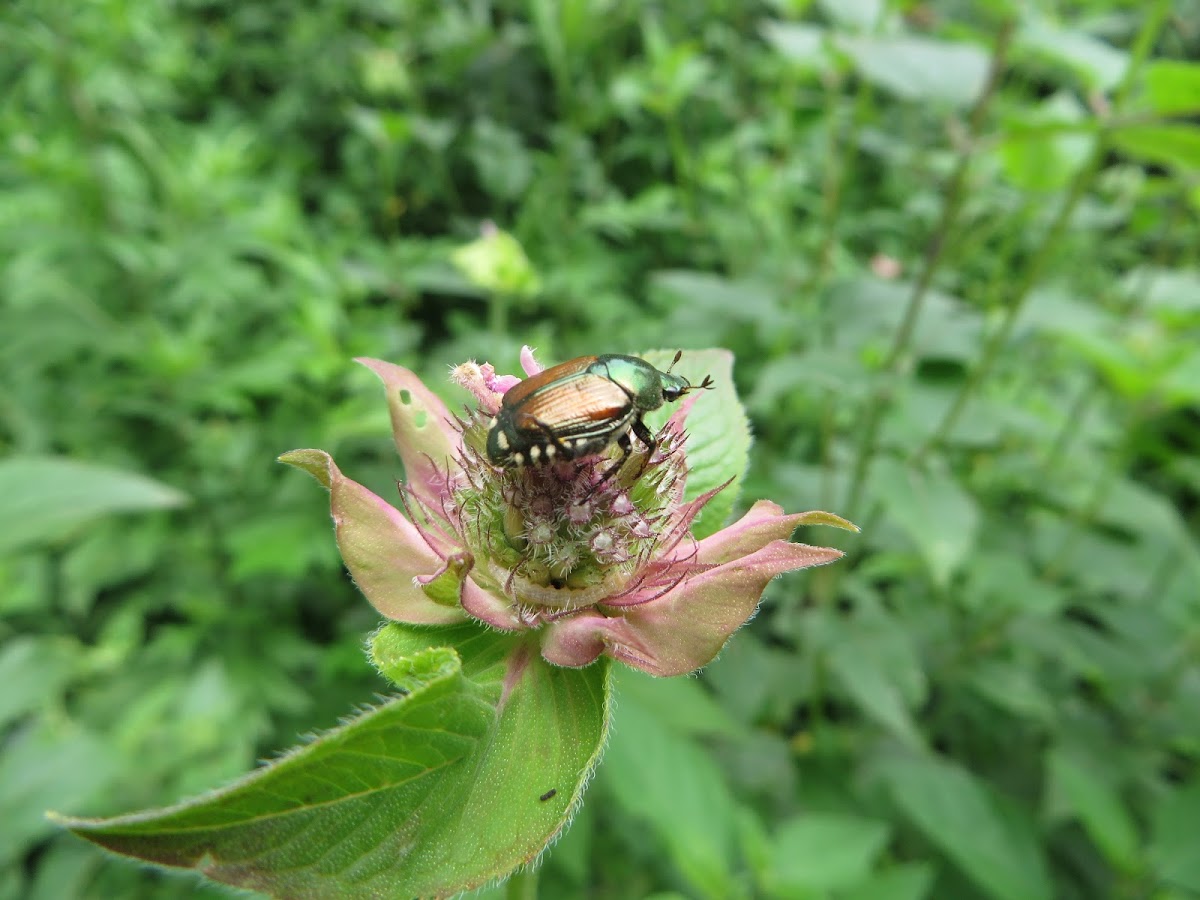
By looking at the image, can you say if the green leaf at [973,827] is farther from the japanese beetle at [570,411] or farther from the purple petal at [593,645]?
the japanese beetle at [570,411]

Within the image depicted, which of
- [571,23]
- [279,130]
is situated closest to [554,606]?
[571,23]

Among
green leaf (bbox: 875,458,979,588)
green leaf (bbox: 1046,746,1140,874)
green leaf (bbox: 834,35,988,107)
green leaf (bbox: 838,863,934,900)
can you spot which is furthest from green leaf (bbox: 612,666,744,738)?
green leaf (bbox: 834,35,988,107)

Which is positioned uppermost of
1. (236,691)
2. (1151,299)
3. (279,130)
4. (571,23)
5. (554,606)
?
(571,23)

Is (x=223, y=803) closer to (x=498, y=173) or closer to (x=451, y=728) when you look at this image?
(x=451, y=728)

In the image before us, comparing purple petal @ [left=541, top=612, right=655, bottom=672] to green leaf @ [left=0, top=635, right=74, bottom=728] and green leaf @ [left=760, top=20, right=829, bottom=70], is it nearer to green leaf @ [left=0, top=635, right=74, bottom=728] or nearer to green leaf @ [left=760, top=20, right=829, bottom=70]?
green leaf @ [left=0, top=635, right=74, bottom=728]

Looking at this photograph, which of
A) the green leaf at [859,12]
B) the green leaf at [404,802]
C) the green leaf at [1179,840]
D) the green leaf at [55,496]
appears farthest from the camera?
the green leaf at [859,12]

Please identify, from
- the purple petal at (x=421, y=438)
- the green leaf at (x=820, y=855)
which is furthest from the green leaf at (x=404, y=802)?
the green leaf at (x=820, y=855)

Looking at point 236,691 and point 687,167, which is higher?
point 687,167
